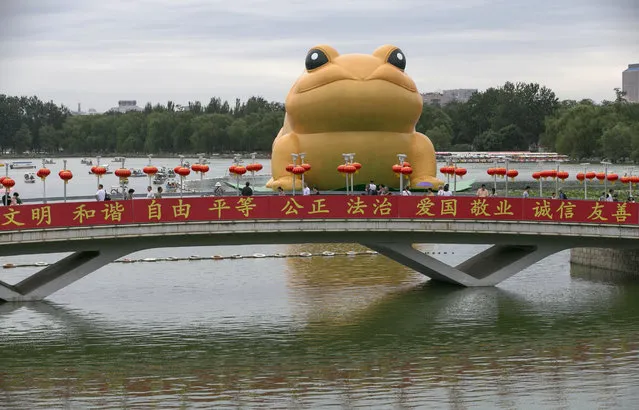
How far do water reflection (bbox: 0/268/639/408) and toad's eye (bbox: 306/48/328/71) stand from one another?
15171 millimetres

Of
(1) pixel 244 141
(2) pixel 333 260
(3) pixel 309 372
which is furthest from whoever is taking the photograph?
(1) pixel 244 141

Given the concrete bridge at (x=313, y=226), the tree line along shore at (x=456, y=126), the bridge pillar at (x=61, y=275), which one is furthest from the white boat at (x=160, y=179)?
the bridge pillar at (x=61, y=275)

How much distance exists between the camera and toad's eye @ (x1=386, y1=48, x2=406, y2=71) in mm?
54109

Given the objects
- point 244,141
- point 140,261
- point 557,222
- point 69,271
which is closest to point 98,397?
point 69,271

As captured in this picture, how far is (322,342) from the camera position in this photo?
34031 millimetres

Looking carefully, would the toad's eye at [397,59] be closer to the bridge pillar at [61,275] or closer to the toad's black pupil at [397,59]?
the toad's black pupil at [397,59]

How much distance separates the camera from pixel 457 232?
39.2 metres

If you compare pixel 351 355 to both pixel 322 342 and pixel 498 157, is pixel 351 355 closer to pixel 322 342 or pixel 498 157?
pixel 322 342

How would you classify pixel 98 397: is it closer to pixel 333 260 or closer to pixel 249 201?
pixel 249 201

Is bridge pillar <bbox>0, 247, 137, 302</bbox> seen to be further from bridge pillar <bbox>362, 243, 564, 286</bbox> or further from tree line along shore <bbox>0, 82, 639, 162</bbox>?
tree line along shore <bbox>0, 82, 639, 162</bbox>

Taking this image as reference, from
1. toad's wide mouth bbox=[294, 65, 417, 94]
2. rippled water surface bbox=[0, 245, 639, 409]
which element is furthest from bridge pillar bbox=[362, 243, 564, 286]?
toad's wide mouth bbox=[294, 65, 417, 94]

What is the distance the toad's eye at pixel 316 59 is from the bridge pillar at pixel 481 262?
1432 centimetres

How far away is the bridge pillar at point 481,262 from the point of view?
4028 cm

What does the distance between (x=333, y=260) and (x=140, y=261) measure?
778cm
